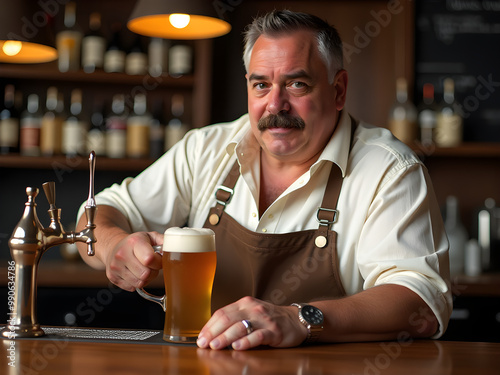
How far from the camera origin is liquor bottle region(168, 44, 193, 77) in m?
3.10

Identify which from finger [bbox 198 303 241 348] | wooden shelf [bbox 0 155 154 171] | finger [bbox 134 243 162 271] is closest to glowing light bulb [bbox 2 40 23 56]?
finger [bbox 134 243 162 271]

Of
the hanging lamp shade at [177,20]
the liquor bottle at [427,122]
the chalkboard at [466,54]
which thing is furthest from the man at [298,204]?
the chalkboard at [466,54]

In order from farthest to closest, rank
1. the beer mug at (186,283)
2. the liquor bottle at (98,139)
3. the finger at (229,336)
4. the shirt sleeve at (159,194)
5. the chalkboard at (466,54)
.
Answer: the chalkboard at (466,54) < the liquor bottle at (98,139) < the shirt sleeve at (159,194) < the beer mug at (186,283) < the finger at (229,336)

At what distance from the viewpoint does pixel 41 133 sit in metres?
3.12

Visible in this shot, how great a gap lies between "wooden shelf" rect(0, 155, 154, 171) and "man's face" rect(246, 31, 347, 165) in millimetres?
1437

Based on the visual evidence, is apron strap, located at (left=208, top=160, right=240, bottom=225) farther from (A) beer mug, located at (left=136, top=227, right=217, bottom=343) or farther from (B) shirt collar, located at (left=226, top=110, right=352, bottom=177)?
(A) beer mug, located at (left=136, top=227, right=217, bottom=343)

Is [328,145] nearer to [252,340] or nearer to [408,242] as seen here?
[408,242]

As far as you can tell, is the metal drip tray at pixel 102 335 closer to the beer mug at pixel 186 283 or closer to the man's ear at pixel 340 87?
the beer mug at pixel 186 283

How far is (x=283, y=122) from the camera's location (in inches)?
65.0

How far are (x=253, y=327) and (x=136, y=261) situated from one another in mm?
311

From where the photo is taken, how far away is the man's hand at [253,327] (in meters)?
1.10

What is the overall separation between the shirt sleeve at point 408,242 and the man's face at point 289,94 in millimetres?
253

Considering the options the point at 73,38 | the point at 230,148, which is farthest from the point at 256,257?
the point at 73,38

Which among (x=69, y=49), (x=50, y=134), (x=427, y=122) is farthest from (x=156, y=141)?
(x=427, y=122)
